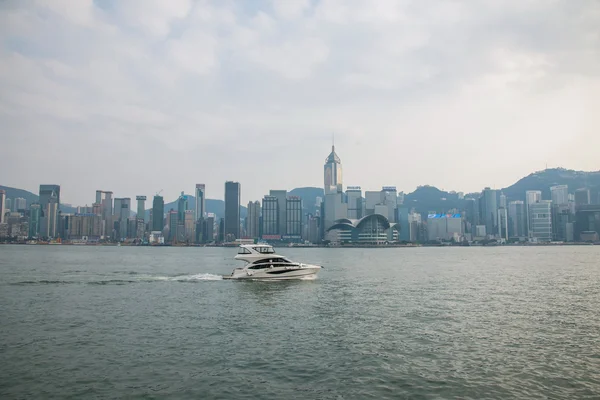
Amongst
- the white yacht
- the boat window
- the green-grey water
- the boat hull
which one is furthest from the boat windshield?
the green-grey water

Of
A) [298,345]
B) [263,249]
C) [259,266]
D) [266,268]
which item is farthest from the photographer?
[263,249]

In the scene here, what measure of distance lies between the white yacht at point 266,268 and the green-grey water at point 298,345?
47.6ft

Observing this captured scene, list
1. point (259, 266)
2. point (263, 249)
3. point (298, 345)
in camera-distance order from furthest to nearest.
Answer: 1. point (263, 249)
2. point (259, 266)
3. point (298, 345)

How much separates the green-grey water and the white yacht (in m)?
14.5

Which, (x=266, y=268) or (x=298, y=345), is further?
(x=266, y=268)

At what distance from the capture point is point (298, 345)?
30.5 metres

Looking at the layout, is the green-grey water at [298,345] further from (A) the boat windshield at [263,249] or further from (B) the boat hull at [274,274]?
(A) the boat windshield at [263,249]

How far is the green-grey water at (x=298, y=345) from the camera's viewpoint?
22.5 metres

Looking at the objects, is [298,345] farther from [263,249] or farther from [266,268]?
[263,249]

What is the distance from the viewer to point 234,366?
2583cm

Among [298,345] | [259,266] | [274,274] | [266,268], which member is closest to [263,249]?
[259,266]

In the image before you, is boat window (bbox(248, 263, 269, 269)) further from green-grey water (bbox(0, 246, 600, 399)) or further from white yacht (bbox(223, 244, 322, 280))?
green-grey water (bbox(0, 246, 600, 399))

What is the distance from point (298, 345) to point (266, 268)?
4003cm

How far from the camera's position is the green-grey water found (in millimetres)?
22531
